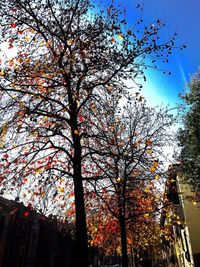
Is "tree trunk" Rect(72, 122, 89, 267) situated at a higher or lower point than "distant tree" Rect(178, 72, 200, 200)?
lower

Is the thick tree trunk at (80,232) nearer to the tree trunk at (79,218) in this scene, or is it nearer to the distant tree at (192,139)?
the tree trunk at (79,218)

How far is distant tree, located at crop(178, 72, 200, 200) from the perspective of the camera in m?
15.2

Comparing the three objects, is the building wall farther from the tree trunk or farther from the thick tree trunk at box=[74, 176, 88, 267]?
the thick tree trunk at box=[74, 176, 88, 267]

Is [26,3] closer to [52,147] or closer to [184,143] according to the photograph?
[52,147]

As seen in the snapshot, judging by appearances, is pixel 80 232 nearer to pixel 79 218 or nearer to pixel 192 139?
pixel 79 218

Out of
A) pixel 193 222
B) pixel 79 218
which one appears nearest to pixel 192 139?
pixel 193 222

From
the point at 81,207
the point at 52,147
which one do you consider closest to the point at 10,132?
the point at 52,147

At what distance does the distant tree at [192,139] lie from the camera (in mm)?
15242

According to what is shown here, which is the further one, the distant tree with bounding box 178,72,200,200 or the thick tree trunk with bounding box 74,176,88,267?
the distant tree with bounding box 178,72,200,200

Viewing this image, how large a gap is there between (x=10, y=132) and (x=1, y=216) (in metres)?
25.8

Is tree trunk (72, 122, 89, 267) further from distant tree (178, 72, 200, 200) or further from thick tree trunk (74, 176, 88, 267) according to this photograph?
distant tree (178, 72, 200, 200)

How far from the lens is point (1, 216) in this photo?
1251 inches

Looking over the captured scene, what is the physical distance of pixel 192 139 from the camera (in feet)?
51.5

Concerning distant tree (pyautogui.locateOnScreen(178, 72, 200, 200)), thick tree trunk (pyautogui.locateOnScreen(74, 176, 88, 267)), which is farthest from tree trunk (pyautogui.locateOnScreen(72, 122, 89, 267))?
distant tree (pyautogui.locateOnScreen(178, 72, 200, 200))
